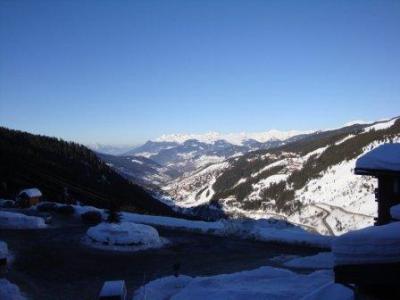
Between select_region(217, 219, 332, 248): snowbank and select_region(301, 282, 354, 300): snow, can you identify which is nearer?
select_region(301, 282, 354, 300): snow

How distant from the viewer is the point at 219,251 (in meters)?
22.1

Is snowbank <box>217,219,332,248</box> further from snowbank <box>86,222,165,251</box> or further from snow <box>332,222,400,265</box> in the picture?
snow <box>332,222,400,265</box>

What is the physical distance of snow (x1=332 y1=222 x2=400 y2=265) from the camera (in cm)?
668

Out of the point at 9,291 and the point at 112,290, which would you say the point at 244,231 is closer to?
the point at 9,291

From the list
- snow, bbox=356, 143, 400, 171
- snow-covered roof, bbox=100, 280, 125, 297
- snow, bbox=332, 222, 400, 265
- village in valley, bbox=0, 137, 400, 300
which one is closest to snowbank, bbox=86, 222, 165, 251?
village in valley, bbox=0, 137, 400, 300

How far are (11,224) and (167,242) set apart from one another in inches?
385

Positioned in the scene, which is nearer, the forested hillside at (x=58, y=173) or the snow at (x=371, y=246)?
the snow at (x=371, y=246)

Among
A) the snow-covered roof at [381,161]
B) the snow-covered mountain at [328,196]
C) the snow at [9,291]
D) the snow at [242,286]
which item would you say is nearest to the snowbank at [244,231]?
the snow at [242,286]

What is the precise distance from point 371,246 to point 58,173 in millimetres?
82125

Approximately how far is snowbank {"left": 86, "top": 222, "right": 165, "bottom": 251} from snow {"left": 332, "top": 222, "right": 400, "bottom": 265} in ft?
52.6

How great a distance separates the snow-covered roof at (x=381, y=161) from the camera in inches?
570

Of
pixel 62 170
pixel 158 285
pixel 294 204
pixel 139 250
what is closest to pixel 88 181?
pixel 62 170

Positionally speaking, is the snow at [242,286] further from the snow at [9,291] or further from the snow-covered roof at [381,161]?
the snow-covered roof at [381,161]

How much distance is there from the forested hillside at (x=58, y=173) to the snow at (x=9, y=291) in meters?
35.1
